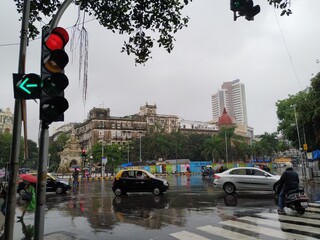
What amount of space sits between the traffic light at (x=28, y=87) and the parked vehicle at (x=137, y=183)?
45.7 ft

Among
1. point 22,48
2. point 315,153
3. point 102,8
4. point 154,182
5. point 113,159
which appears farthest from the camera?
point 113,159

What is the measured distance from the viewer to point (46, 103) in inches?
198

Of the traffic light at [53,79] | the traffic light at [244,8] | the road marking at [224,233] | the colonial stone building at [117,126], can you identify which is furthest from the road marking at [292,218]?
the colonial stone building at [117,126]

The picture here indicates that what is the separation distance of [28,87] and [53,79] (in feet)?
1.51

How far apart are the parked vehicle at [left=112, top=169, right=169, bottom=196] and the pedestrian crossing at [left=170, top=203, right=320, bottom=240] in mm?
8528

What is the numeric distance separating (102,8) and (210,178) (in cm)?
3157

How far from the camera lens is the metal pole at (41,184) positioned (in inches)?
190

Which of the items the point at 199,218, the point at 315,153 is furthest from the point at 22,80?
the point at 315,153

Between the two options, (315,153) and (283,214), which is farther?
(315,153)

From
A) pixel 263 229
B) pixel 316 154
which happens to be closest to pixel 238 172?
pixel 263 229

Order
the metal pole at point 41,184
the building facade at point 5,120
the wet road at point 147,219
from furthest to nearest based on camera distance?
the building facade at point 5,120 < the wet road at point 147,219 < the metal pole at point 41,184

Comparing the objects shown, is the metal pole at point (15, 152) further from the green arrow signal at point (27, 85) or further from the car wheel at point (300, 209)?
the car wheel at point (300, 209)

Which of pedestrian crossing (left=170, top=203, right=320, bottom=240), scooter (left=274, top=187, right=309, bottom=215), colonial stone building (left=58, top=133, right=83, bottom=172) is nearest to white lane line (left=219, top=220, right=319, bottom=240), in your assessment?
pedestrian crossing (left=170, top=203, right=320, bottom=240)

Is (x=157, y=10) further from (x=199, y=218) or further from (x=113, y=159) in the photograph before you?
(x=113, y=159)
